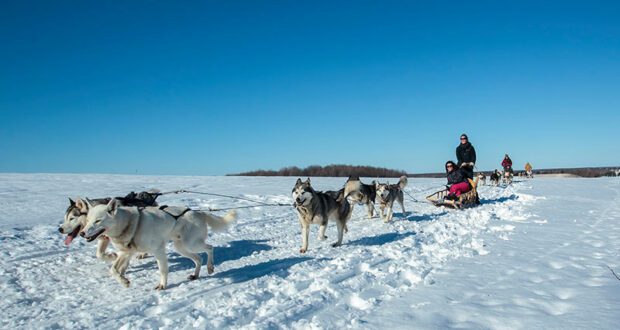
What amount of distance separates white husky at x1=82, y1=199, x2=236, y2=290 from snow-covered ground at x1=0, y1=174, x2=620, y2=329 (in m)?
0.29

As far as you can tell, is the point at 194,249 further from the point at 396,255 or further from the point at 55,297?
the point at 396,255

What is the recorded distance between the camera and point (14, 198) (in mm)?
10031

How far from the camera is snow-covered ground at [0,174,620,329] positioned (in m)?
3.28

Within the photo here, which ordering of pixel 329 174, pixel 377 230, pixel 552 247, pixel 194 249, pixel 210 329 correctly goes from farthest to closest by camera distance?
pixel 329 174 < pixel 377 230 < pixel 552 247 < pixel 194 249 < pixel 210 329

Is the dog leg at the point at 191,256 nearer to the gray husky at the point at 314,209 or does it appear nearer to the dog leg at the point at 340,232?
the gray husky at the point at 314,209

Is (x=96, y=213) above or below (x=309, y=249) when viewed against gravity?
above

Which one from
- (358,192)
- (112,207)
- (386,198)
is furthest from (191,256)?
(386,198)

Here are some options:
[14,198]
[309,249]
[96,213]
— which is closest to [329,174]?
[14,198]

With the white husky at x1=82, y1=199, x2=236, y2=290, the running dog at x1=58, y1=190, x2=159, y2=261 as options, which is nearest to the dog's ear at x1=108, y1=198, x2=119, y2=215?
the white husky at x1=82, y1=199, x2=236, y2=290

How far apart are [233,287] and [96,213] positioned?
1.54 metres

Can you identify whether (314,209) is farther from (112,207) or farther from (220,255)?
(112,207)

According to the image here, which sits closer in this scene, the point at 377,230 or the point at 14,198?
the point at 377,230

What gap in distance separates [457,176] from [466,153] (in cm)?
117

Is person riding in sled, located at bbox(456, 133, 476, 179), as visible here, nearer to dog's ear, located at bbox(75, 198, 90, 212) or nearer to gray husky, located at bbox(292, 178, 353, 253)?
gray husky, located at bbox(292, 178, 353, 253)
